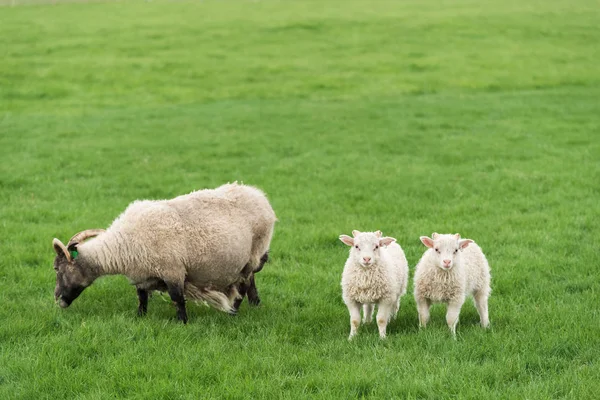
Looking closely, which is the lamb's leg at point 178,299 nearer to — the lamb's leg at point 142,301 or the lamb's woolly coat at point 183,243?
the lamb's woolly coat at point 183,243

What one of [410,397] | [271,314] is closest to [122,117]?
[271,314]

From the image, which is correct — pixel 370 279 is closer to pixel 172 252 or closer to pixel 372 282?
pixel 372 282

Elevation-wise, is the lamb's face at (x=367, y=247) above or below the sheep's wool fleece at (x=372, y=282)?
above

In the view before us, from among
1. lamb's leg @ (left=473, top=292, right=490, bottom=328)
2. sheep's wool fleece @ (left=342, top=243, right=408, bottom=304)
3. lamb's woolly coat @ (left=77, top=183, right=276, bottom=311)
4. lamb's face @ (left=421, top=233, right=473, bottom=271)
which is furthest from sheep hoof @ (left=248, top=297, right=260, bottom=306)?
lamb's leg @ (left=473, top=292, right=490, bottom=328)

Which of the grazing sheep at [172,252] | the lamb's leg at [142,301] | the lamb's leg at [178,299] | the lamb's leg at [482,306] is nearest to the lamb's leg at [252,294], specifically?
the grazing sheep at [172,252]

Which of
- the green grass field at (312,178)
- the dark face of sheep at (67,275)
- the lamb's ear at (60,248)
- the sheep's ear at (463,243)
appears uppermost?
the sheep's ear at (463,243)

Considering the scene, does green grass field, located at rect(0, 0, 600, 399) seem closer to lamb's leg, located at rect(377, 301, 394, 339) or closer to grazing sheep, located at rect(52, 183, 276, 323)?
lamb's leg, located at rect(377, 301, 394, 339)

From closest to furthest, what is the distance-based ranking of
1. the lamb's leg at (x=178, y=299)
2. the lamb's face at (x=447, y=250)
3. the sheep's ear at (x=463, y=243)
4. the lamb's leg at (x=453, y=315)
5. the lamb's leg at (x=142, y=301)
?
the lamb's face at (x=447, y=250)
the lamb's leg at (x=453, y=315)
the sheep's ear at (x=463, y=243)
the lamb's leg at (x=178, y=299)
the lamb's leg at (x=142, y=301)

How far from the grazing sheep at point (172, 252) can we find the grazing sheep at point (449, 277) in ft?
7.08

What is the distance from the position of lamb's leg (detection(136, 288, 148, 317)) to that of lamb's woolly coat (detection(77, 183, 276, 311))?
0.17 metres

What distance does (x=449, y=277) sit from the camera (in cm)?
734

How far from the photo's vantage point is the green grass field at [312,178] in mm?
6363

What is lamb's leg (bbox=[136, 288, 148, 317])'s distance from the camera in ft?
26.1

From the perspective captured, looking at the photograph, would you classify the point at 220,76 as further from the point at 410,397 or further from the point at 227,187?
the point at 410,397
